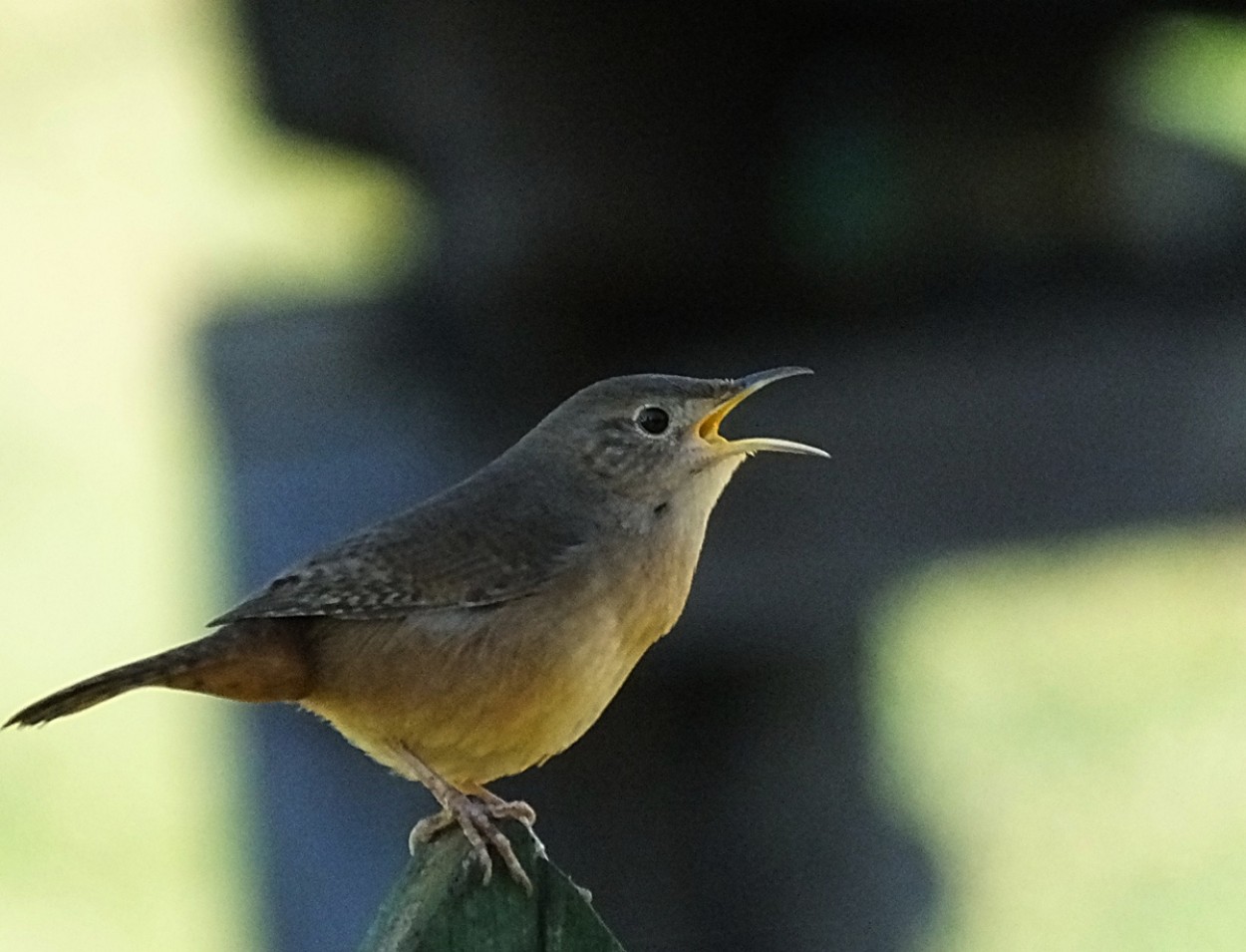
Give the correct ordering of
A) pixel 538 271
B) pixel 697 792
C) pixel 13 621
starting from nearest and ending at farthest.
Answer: pixel 538 271 < pixel 697 792 < pixel 13 621

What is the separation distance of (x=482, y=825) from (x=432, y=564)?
1.79ft

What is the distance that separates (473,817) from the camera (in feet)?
7.54

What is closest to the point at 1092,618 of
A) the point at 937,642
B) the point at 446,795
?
the point at 937,642

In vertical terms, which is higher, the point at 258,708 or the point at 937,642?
the point at 258,708

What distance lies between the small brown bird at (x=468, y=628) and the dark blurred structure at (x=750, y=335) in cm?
139

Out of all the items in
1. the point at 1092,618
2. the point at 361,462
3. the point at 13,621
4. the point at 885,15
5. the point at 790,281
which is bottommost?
the point at 13,621

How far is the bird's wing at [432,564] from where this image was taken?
101 inches

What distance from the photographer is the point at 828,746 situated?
15.3 ft

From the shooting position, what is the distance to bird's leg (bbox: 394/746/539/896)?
2.11 meters

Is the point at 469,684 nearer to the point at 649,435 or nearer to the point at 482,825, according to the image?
the point at 482,825

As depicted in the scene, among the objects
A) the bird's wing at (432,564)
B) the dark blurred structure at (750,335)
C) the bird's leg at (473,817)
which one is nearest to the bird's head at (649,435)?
the bird's wing at (432,564)

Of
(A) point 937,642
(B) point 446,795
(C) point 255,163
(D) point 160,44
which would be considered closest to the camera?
Result: (B) point 446,795

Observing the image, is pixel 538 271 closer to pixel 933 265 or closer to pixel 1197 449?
pixel 933 265

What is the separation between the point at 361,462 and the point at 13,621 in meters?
3.19
